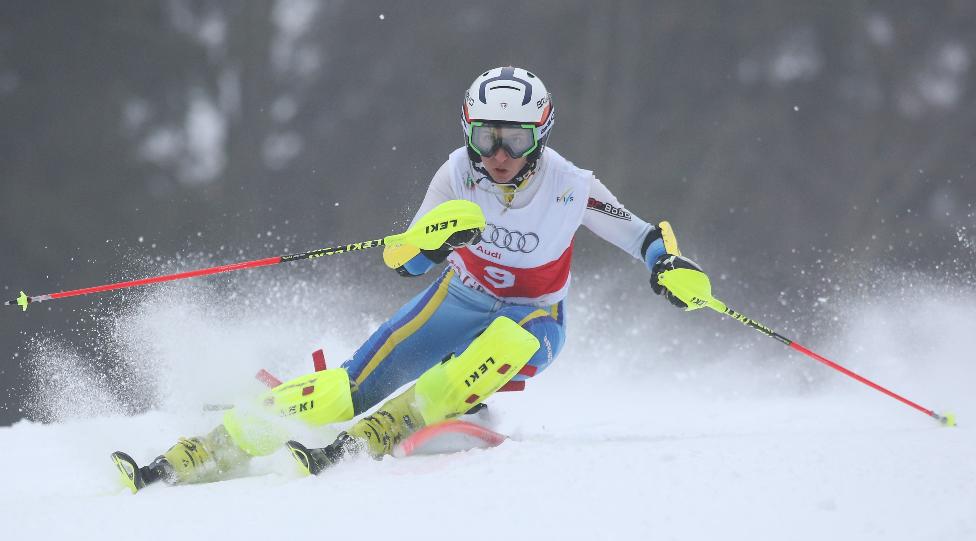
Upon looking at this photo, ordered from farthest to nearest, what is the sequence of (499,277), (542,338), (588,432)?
(588,432)
(499,277)
(542,338)

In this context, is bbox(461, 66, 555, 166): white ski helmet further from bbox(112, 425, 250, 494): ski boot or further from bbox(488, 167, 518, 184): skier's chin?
bbox(112, 425, 250, 494): ski boot

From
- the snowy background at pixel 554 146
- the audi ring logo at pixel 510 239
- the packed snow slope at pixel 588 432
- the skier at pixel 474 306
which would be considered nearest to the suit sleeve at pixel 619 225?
the skier at pixel 474 306

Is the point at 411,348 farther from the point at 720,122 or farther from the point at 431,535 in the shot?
the point at 720,122

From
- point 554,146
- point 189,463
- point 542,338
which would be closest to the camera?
point 189,463

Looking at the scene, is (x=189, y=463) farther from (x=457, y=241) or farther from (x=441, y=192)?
(x=441, y=192)

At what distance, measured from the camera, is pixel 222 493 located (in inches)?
107

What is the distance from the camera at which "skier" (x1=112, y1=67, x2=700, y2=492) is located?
3186mm

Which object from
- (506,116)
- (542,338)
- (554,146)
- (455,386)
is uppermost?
(554,146)

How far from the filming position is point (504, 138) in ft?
10.7

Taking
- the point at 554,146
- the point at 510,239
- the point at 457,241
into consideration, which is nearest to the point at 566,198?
the point at 510,239

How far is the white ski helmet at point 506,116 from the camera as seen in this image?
326 centimetres

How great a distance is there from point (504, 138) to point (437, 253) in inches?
19.3

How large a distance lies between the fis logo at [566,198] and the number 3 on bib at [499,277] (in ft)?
1.16

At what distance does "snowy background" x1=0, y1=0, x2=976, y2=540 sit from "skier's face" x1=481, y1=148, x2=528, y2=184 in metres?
1.49
